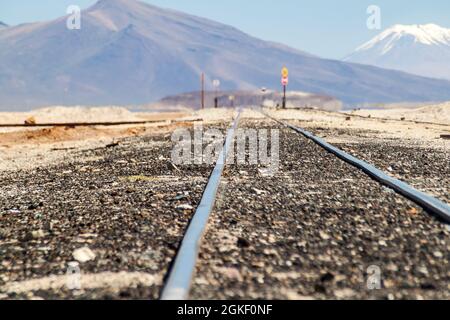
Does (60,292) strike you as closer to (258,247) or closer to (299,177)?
(258,247)

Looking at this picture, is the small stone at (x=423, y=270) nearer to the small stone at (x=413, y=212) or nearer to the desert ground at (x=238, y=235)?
the desert ground at (x=238, y=235)

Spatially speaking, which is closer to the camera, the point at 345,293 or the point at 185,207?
the point at 345,293

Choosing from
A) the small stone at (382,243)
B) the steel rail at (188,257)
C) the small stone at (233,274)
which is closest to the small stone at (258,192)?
the steel rail at (188,257)

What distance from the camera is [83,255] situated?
389cm

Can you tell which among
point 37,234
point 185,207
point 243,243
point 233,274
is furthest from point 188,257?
point 185,207

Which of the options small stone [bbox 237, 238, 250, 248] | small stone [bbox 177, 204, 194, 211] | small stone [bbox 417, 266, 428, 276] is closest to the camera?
small stone [bbox 417, 266, 428, 276]

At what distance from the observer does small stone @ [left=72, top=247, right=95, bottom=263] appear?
150 inches

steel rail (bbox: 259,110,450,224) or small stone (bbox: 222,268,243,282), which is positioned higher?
steel rail (bbox: 259,110,450,224)

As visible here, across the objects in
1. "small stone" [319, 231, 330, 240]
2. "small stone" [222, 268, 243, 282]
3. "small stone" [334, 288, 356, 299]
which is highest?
"small stone" [319, 231, 330, 240]

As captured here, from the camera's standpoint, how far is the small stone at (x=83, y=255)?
382 centimetres

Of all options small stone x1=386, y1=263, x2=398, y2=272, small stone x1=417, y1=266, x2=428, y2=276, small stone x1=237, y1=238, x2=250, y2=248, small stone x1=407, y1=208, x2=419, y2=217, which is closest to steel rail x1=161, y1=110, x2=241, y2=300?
small stone x1=237, y1=238, x2=250, y2=248

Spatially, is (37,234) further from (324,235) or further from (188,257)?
(324,235)

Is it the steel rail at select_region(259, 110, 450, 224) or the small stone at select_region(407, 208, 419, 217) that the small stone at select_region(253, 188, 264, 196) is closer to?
the steel rail at select_region(259, 110, 450, 224)

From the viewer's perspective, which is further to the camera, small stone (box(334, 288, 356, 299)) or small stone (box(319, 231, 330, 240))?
small stone (box(319, 231, 330, 240))
